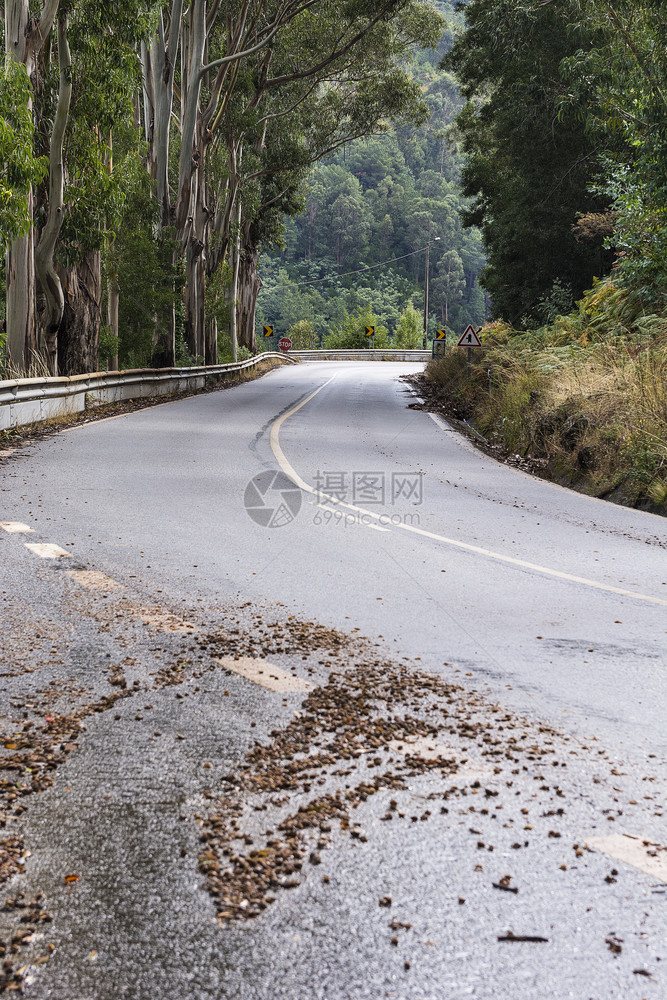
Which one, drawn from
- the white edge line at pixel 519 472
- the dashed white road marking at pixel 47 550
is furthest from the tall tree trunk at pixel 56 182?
the dashed white road marking at pixel 47 550

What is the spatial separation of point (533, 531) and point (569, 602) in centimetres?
293

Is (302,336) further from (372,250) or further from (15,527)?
(15,527)

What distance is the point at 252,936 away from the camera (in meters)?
2.55

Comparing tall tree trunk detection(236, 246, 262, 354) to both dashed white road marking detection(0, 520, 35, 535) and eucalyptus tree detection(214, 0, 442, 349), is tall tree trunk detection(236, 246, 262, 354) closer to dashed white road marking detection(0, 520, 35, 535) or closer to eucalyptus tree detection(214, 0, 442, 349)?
eucalyptus tree detection(214, 0, 442, 349)

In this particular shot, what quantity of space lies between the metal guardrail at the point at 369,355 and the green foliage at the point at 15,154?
56309 mm

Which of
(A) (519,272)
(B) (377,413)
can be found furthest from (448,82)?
(B) (377,413)

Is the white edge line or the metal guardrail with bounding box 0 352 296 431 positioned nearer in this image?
the white edge line

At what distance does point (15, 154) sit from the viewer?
1581 centimetres

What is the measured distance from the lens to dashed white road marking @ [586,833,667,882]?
296 cm

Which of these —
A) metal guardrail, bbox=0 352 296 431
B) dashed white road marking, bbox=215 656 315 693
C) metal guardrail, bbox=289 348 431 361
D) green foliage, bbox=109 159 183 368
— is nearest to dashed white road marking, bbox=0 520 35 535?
dashed white road marking, bbox=215 656 315 693

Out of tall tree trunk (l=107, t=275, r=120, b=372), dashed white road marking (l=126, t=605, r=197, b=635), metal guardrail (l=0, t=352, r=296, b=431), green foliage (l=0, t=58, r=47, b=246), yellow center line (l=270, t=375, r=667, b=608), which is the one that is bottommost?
yellow center line (l=270, t=375, r=667, b=608)

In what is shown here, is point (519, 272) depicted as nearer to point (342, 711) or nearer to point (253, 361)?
point (253, 361)

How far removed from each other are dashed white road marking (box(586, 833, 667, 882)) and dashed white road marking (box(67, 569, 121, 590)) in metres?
4.01

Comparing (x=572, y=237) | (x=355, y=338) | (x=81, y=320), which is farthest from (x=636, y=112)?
(x=355, y=338)
